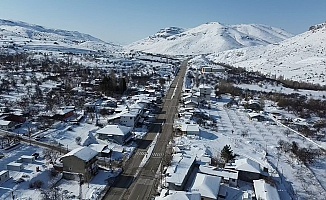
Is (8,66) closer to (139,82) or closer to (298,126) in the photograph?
(139,82)

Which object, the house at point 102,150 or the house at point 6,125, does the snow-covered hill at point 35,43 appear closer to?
the house at point 6,125

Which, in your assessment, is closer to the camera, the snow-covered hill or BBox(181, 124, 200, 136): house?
BBox(181, 124, 200, 136): house

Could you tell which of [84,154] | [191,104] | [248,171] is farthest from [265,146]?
[84,154]

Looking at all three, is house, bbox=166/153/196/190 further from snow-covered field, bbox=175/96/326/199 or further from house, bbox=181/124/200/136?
house, bbox=181/124/200/136

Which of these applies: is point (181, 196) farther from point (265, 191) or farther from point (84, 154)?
point (84, 154)

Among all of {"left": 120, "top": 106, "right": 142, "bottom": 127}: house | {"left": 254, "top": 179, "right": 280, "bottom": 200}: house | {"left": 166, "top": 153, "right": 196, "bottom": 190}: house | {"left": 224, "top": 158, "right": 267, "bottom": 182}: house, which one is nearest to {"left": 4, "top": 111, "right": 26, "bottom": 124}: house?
{"left": 120, "top": 106, "right": 142, "bottom": 127}: house
